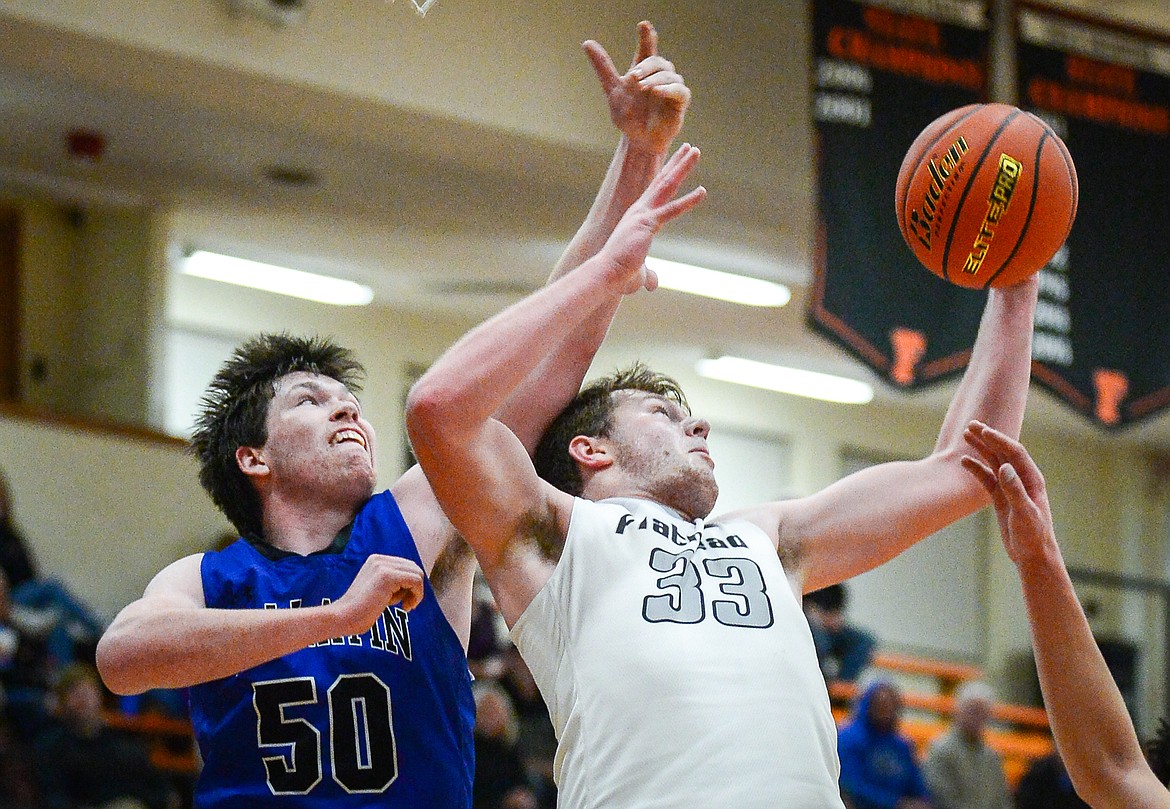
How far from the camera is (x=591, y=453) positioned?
355cm

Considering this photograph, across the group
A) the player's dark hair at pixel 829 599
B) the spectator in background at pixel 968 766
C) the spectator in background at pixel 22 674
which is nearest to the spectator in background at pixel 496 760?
the spectator in background at pixel 22 674

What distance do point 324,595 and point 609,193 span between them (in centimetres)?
103

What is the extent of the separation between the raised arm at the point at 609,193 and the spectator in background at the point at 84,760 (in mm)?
5061

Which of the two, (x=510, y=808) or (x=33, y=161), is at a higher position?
(x=33, y=161)

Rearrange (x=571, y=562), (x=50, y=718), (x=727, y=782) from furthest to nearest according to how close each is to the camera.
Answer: (x=50, y=718), (x=571, y=562), (x=727, y=782)

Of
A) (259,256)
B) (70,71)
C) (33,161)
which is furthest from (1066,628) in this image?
(259,256)

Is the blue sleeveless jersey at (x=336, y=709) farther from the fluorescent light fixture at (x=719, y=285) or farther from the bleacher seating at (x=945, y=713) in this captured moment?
the bleacher seating at (x=945, y=713)

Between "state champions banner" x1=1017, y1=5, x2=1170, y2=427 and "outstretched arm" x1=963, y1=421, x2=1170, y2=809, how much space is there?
4748mm

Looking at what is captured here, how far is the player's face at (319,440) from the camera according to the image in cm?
356

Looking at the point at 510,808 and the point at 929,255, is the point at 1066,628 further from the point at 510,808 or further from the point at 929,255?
the point at 510,808

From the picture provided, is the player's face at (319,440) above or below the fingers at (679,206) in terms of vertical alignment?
below

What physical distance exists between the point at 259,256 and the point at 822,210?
19.7ft

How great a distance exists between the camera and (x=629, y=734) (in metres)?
3.08

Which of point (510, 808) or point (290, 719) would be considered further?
point (510, 808)
